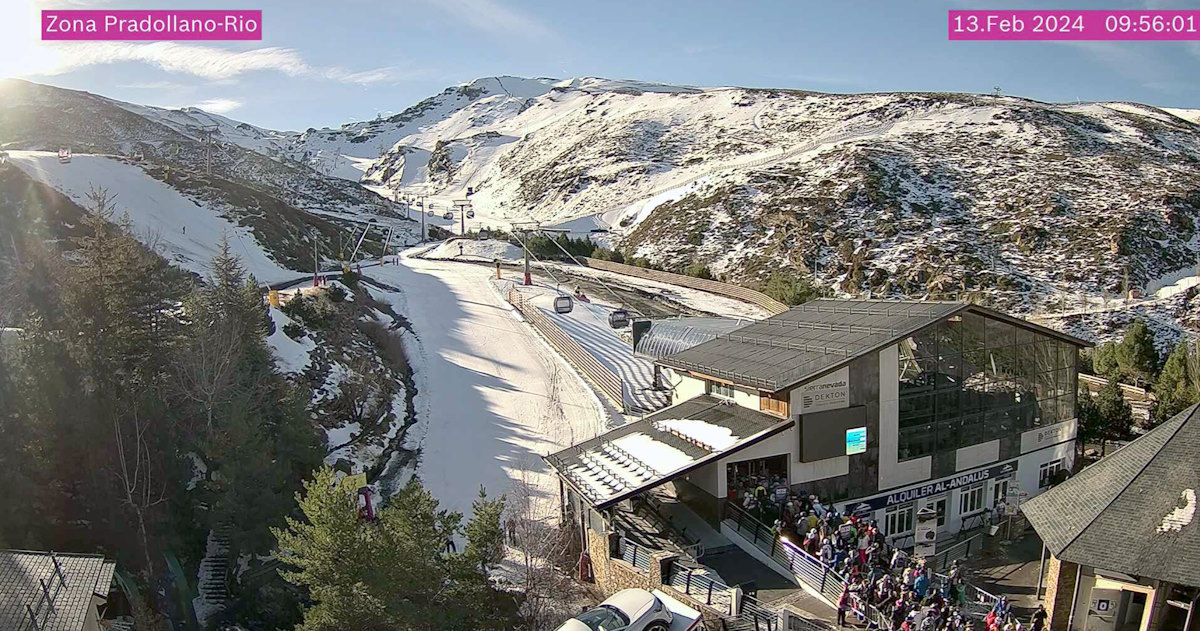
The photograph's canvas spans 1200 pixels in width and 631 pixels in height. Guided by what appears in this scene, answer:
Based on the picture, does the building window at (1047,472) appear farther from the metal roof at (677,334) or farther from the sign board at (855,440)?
the metal roof at (677,334)

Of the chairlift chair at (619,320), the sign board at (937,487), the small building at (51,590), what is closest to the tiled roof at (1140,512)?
the sign board at (937,487)

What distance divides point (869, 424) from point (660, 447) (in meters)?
6.37

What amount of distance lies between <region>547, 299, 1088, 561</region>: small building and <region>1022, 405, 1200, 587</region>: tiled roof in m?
5.43

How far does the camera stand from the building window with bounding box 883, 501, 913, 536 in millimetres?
22266

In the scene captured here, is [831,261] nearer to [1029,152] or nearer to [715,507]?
[1029,152]

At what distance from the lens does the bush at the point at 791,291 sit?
1993 inches

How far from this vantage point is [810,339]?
77.0 feet

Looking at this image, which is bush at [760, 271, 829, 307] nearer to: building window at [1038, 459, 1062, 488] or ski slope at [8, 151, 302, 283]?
building window at [1038, 459, 1062, 488]

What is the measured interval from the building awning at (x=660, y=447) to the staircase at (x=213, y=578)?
1084 centimetres

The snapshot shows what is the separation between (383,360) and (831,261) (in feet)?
142

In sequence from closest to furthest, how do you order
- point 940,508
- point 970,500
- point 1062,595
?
1. point 1062,595
2. point 940,508
3. point 970,500

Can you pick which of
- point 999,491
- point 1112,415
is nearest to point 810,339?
point 999,491

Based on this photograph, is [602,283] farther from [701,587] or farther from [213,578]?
[701,587]

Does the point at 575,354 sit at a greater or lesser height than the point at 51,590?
greater
